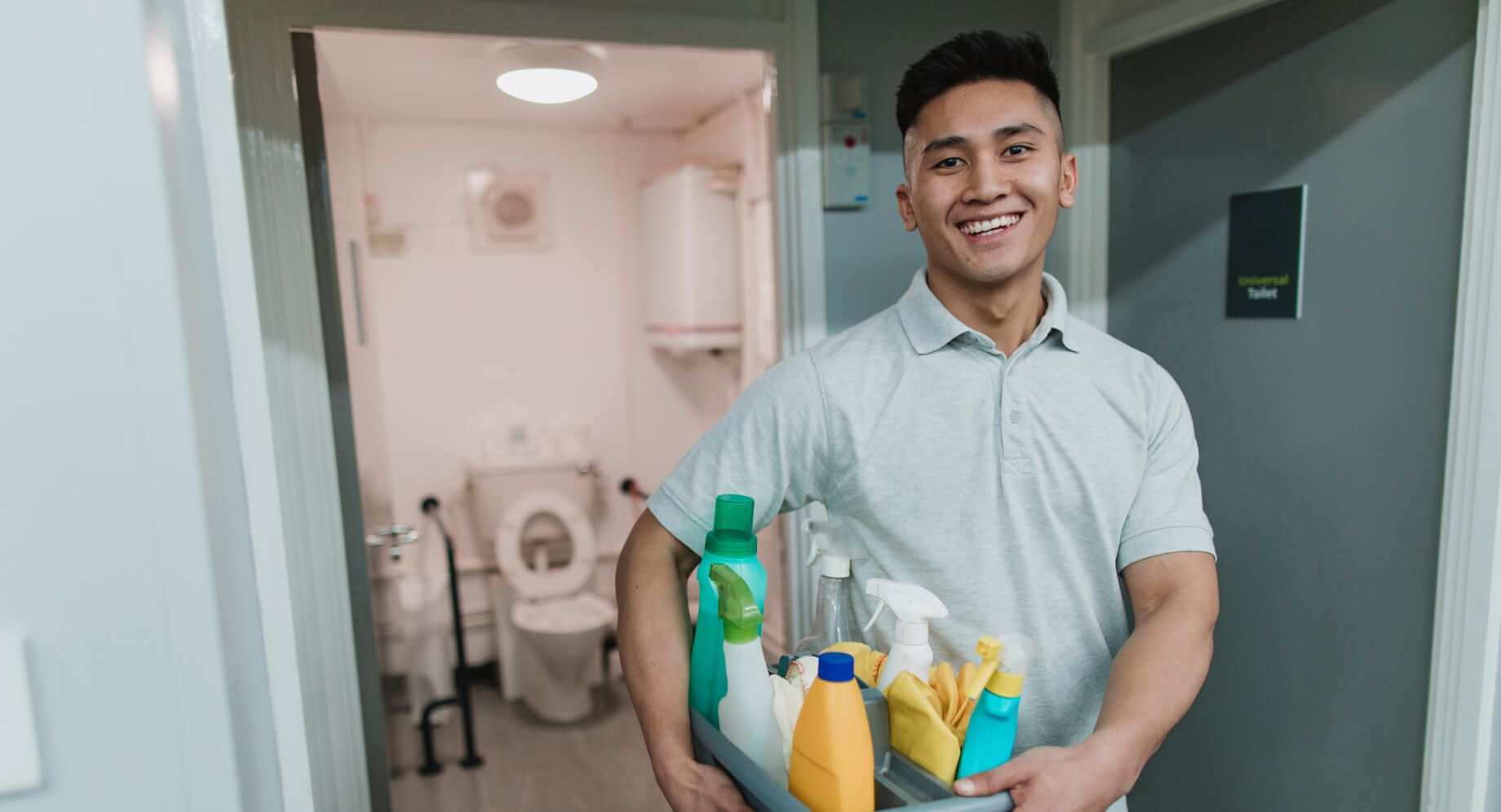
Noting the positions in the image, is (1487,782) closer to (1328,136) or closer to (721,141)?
(1328,136)

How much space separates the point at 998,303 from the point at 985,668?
56 centimetres

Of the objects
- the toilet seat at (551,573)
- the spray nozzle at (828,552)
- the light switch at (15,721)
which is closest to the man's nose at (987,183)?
the spray nozzle at (828,552)

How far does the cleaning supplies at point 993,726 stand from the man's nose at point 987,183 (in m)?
0.60

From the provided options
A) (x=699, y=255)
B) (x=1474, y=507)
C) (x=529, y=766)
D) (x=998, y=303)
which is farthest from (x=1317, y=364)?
(x=529, y=766)

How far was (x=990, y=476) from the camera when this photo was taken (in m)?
1.13

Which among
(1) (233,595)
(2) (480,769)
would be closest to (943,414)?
(1) (233,595)

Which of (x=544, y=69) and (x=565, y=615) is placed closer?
(x=544, y=69)

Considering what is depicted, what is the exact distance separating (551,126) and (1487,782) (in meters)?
3.68

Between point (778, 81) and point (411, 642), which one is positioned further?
point (411, 642)

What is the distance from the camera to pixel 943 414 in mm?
1159

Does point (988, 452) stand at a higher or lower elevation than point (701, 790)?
higher

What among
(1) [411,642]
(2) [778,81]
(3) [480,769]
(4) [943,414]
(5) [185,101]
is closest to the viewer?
(5) [185,101]

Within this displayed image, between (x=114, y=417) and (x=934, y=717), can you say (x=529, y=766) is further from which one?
(x=114, y=417)

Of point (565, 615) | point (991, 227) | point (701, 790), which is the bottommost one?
point (565, 615)
